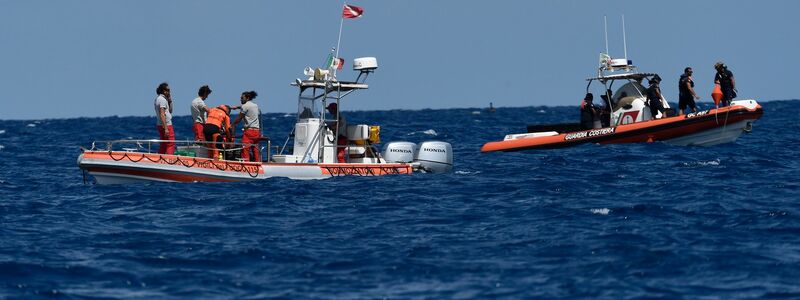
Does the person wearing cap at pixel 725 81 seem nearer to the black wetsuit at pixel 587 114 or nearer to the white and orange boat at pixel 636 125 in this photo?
the white and orange boat at pixel 636 125

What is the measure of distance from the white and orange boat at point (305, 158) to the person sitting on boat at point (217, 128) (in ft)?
0.62

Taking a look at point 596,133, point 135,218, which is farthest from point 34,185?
point 596,133

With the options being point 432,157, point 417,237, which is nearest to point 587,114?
point 432,157

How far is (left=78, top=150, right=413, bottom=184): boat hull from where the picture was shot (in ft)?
69.0

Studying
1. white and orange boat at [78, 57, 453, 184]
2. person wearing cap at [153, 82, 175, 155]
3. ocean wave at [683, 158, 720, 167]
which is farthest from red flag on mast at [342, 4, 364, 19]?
ocean wave at [683, 158, 720, 167]

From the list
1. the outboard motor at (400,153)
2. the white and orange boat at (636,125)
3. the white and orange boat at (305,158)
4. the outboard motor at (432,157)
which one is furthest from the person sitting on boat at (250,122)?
the white and orange boat at (636,125)

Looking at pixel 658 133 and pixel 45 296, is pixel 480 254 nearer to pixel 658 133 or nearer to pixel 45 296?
pixel 45 296

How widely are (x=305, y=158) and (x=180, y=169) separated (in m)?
2.42

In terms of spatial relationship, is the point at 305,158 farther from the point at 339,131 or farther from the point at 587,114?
the point at 587,114

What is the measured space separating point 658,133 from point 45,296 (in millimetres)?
21910

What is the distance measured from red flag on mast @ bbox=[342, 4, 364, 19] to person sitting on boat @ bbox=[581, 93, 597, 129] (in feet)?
34.4

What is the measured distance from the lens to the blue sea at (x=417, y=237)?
1212 cm

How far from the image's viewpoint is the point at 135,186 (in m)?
21.1

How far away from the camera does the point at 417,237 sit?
1519cm
